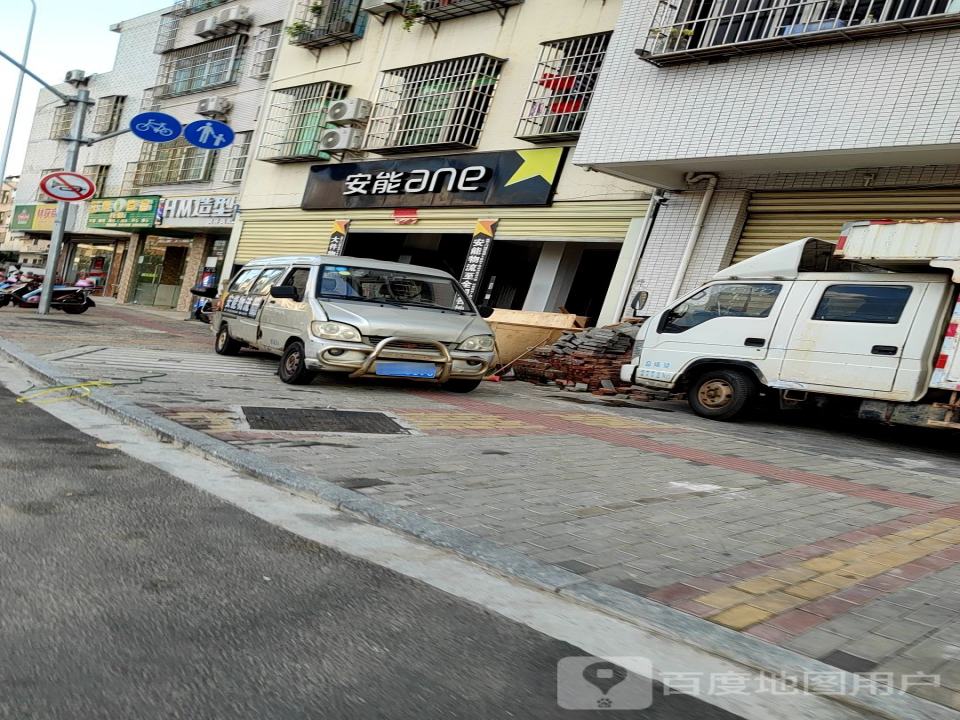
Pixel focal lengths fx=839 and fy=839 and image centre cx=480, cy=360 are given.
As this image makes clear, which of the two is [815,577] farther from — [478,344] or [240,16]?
[240,16]

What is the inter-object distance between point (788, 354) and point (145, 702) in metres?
8.96

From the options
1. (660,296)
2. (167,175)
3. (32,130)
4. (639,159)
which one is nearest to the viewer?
(639,159)

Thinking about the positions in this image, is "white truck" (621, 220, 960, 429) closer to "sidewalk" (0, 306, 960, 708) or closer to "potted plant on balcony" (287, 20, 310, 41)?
"sidewalk" (0, 306, 960, 708)

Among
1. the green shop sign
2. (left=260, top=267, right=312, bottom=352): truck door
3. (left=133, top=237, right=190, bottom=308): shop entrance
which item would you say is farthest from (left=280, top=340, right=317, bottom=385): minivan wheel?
(left=133, top=237, right=190, bottom=308): shop entrance

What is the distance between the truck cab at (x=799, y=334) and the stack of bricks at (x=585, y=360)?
1595mm

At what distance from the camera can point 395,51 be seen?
21984mm

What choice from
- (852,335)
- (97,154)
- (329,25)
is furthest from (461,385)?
(97,154)

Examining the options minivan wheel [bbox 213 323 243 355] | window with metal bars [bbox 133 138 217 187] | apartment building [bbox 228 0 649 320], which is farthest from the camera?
window with metal bars [bbox 133 138 217 187]

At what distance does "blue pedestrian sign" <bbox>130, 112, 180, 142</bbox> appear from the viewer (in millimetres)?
16828

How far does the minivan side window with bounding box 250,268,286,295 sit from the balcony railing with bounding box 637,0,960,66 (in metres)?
6.76

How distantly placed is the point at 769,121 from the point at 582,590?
10294 mm

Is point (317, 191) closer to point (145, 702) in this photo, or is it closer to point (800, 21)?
point (800, 21)

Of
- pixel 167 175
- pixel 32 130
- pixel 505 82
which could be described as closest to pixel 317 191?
Answer: pixel 505 82

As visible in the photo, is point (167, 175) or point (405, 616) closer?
point (405, 616)
